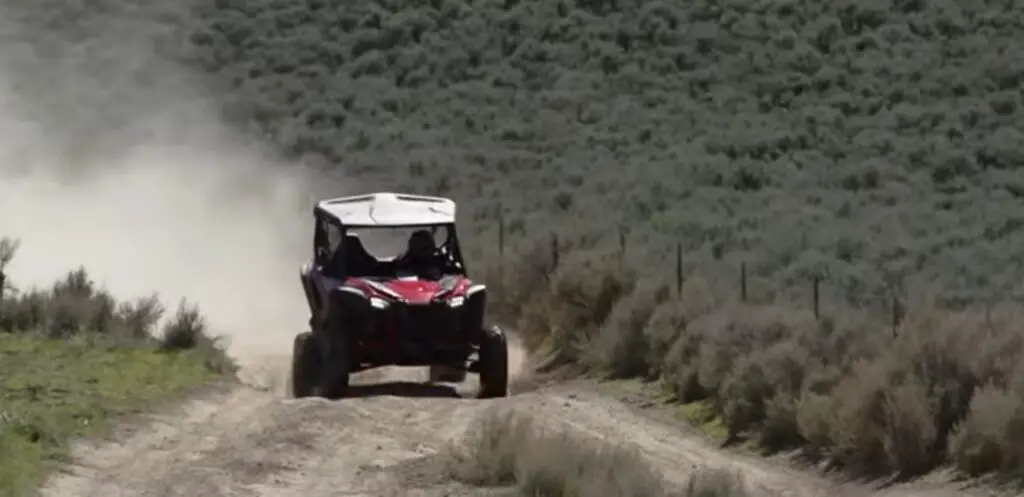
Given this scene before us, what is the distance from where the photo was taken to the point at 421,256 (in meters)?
17.2

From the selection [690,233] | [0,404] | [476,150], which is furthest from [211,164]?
[0,404]

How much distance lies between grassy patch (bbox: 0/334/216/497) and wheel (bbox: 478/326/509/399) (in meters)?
2.66

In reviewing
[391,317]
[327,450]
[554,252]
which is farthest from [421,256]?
[327,450]

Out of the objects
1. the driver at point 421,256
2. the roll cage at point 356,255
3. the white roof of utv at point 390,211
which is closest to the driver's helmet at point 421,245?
the driver at point 421,256

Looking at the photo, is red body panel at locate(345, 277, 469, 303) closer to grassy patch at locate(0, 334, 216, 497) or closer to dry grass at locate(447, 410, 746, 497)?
grassy patch at locate(0, 334, 216, 497)

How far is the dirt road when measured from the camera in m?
10.8

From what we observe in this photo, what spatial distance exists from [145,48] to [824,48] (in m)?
19.2

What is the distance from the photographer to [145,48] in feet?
152

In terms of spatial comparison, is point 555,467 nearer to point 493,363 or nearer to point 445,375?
point 493,363

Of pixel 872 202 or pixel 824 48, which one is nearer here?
pixel 872 202

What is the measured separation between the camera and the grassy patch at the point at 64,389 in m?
11.0

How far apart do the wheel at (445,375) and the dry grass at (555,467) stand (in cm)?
581

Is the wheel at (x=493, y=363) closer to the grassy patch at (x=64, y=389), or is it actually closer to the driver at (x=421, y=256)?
the driver at (x=421, y=256)

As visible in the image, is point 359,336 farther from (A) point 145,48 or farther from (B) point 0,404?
(A) point 145,48
